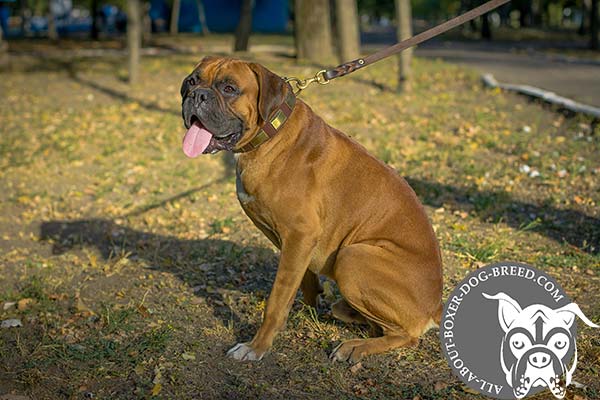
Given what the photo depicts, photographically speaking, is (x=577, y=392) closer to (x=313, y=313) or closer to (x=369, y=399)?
(x=369, y=399)

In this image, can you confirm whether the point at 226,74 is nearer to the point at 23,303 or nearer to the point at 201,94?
the point at 201,94

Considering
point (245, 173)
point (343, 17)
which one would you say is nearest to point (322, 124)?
point (245, 173)

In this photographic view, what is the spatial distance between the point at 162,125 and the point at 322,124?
8045 millimetres

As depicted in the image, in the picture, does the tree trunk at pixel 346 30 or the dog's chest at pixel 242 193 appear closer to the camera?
the dog's chest at pixel 242 193

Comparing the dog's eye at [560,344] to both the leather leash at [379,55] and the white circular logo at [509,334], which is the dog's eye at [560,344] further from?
the leather leash at [379,55]

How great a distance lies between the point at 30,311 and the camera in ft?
18.4

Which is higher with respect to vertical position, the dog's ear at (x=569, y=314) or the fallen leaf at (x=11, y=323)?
the dog's ear at (x=569, y=314)

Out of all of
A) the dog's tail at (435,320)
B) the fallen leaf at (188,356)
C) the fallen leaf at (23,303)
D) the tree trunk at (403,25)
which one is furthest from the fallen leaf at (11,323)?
the tree trunk at (403,25)

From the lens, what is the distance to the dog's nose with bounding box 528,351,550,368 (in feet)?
13.2

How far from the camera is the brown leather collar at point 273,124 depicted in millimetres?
4355

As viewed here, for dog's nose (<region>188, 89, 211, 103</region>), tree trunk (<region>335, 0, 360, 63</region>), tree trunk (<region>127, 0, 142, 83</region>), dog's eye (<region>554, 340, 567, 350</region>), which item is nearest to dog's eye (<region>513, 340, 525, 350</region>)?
dog's eye (<region>554, 340, 567, 350</region>)

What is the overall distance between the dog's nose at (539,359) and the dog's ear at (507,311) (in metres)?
0.19

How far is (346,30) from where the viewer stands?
16.7 m

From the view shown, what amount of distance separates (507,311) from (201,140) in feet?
6.21
